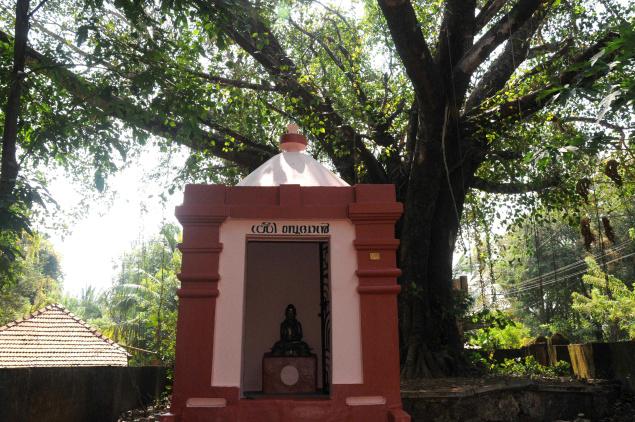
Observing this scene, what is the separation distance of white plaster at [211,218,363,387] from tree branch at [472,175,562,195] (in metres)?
6.42

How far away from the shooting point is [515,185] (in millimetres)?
11867

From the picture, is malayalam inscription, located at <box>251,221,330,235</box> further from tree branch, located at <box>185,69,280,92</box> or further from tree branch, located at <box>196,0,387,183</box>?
tree branch, located at <box>185,69,280,92</box>

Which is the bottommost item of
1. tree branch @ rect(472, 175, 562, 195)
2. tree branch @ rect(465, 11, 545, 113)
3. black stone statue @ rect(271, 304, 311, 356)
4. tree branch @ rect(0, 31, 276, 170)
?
black stone statue @ rect(271, 304, 311, 356)

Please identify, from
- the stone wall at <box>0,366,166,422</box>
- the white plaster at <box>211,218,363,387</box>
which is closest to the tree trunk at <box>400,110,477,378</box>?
the white plaster at <box>211,218,363,387</box>

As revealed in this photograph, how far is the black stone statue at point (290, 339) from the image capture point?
7158mm

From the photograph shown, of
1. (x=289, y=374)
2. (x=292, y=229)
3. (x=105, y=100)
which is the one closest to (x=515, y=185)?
(x=289, y=374)

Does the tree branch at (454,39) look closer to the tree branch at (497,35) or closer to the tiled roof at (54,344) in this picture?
the tree branch at (497,35)

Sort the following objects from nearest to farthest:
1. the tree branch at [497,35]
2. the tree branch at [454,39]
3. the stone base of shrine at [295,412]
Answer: the stone base of shrine at [295,412]
the tree branch at [454,39]
the tree branch at [497,35]

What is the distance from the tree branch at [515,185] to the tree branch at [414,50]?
11.3 ft

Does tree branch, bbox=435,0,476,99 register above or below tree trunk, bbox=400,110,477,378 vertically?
above

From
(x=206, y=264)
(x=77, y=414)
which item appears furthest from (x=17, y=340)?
(x=206, y=264)

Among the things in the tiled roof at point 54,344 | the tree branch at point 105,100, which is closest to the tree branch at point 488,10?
the tree branch at point 105,100

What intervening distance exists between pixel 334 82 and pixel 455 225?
390cm

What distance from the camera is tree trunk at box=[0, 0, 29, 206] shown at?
5.62 m
